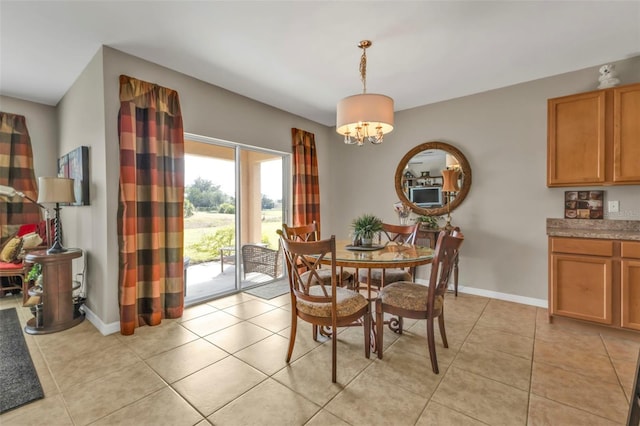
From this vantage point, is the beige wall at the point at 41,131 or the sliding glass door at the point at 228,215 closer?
the sliding glass door at the point at 228,215

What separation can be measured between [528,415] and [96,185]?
152 inches

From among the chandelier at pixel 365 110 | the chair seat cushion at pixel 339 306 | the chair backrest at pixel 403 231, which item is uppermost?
the chandelier at pixel 365 110

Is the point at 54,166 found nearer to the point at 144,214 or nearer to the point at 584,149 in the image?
the point at 144,214

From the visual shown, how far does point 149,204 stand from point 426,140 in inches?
143

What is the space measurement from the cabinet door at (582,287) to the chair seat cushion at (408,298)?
1.49 meters

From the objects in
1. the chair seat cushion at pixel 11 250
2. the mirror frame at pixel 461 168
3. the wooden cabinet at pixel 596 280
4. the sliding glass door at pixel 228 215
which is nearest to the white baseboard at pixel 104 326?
the sliding glass door at pixel 228 215

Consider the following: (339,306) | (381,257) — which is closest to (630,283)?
(381,257)

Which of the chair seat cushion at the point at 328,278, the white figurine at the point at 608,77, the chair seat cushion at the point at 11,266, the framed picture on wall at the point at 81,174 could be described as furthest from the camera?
the chair seat cushion at the point at 11,266

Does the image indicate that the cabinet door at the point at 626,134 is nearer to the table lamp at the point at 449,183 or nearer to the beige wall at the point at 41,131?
the table lamp at the point at 449,183

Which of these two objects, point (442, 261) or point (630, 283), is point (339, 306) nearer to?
point (442, 261)

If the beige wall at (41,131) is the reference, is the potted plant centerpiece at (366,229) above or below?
below

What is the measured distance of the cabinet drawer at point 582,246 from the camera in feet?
8.34

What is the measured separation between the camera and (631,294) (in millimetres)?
2453

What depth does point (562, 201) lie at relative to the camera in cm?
318
